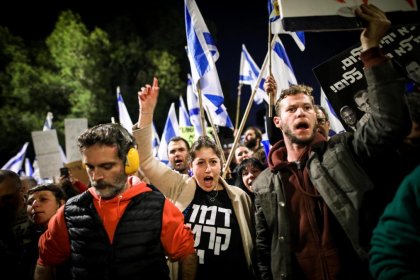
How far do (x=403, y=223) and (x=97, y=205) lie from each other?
197 cm

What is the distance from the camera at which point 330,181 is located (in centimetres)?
205

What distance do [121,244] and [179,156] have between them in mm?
2802

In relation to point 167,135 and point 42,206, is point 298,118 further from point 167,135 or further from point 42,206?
point 167,135

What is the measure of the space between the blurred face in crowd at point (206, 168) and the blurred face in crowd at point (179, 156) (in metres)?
1.55

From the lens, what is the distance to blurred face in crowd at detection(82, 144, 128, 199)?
2291 millimetres

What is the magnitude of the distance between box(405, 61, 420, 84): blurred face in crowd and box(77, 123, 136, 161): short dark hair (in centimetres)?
266

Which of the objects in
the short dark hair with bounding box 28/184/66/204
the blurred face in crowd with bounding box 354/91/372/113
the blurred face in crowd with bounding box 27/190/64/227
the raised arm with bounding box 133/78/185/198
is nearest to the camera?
the raised arm with bounding box 133/78/185/198

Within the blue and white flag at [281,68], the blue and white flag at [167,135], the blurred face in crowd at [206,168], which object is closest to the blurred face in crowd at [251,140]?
the blue and white flag at [281,68]

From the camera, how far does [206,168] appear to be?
3.28 metres

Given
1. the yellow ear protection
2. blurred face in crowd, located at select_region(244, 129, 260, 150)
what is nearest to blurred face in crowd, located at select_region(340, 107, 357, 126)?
the yellow ear protection

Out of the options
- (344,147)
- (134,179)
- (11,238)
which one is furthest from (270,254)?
(11,238)

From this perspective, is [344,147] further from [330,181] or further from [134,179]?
[134,179]

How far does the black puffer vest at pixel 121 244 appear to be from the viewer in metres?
2.19

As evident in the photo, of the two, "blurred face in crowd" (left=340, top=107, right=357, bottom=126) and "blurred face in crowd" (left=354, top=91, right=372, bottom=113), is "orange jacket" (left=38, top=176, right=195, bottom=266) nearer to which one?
"blurred face in crowd" (left=340, top=107, right=357, bottom=126)
